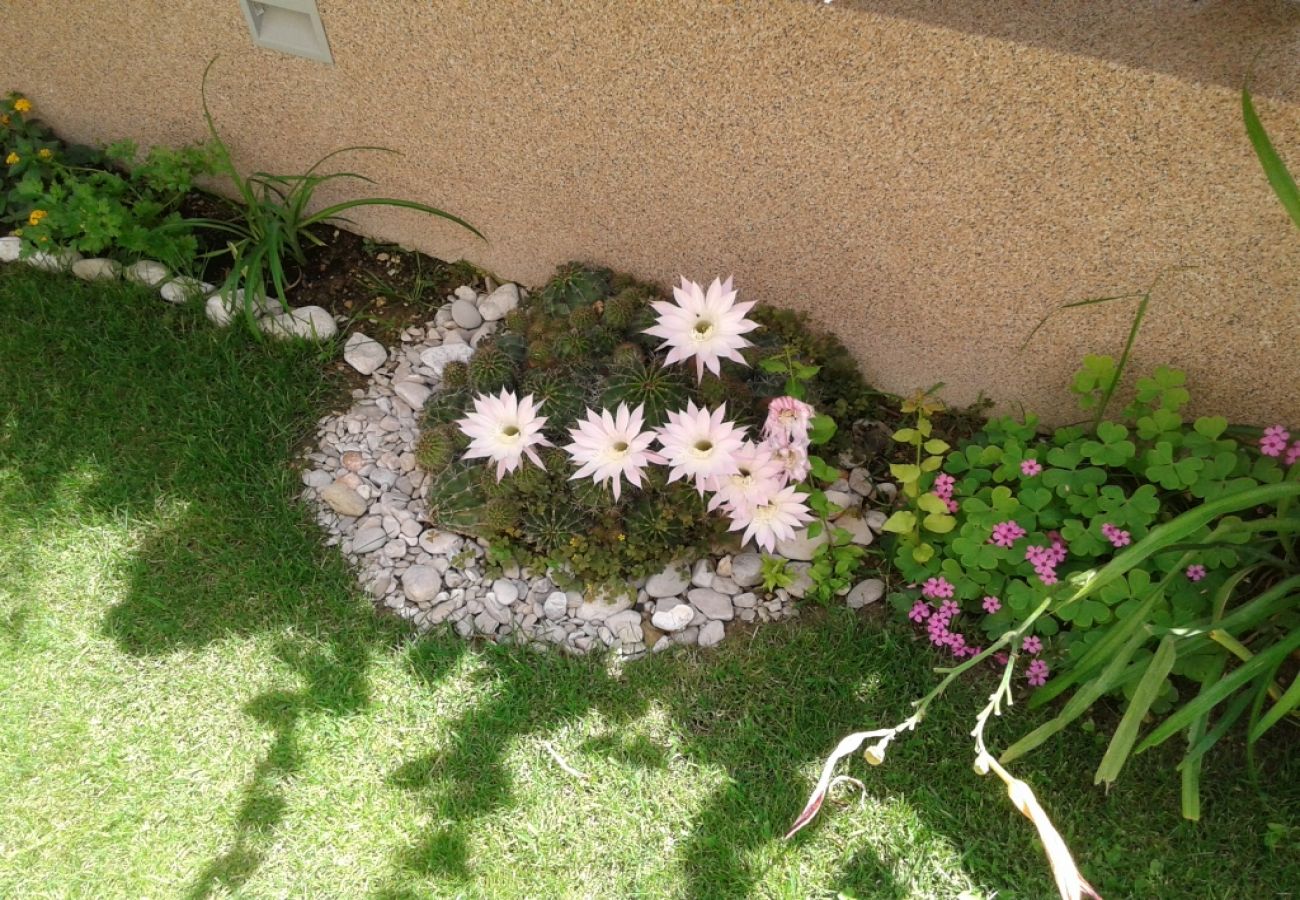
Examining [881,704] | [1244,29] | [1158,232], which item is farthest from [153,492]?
[1244,29]

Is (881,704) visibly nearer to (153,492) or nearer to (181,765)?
(181,765)

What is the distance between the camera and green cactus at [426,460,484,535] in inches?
112

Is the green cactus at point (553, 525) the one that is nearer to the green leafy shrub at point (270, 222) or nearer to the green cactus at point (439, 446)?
the green cactus at point (439, 446)

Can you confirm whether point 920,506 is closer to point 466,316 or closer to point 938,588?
point 938,588

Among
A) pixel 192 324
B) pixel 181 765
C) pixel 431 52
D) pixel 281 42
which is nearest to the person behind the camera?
pixel 181 765

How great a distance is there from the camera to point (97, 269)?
358 cm

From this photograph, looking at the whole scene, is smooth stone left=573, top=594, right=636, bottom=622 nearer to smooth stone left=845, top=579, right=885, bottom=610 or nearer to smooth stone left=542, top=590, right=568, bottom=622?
smooth stone left=542, top=590, right=568, bottom=622

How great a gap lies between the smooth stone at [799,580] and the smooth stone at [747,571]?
87 millimetres

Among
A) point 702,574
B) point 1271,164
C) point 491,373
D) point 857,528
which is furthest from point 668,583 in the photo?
point 1271,164

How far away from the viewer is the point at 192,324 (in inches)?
136

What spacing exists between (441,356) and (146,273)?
3.90 ft

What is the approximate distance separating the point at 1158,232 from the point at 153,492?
3.01m

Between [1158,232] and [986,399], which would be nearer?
[1158,232]

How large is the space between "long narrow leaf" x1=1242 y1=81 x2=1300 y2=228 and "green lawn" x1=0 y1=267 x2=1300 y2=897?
4.54ft
